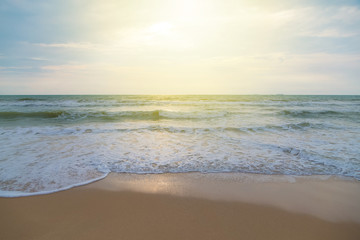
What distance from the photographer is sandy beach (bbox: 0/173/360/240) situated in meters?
2.37

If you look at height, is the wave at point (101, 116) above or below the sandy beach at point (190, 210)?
above

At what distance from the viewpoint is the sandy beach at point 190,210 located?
237cm

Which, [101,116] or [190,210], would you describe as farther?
[101,116]

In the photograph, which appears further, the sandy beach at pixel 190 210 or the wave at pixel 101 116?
the wave at pixel 101 116

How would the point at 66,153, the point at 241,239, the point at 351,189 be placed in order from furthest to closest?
the point at 66,153 < the point at 351,189 < the point at 241,239

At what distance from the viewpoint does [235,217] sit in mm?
2697

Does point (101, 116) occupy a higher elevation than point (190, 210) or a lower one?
higher

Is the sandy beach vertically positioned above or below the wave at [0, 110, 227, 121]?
below

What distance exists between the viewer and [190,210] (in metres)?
2.83

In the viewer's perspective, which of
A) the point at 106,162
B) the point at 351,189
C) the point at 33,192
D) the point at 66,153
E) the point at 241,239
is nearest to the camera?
the point at 241,239

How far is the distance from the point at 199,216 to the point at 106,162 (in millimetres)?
3092

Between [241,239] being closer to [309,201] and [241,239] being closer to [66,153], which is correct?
[309,201]

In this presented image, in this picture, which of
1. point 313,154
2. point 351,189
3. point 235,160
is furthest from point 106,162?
point 313,154

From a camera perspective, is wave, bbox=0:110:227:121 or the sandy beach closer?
the sandy beach
